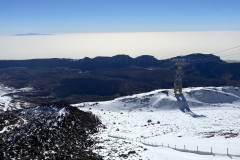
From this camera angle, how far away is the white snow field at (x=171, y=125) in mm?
28969

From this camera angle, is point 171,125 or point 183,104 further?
point 183,104

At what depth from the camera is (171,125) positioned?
5044cm

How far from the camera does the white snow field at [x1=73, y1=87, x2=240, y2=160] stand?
28969 millimetres

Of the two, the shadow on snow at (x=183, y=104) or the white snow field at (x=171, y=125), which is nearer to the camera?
the white snow field at (x=171, y=125)

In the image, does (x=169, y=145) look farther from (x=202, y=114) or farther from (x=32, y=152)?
(x=202, y=114)

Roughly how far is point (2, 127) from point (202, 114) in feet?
149

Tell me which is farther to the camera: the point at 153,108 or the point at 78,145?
the point at 153,108

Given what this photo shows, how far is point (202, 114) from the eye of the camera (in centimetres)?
6116

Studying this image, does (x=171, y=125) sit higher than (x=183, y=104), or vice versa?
(x=183, y=104)

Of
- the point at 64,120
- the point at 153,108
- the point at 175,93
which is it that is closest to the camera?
the point at 64,120

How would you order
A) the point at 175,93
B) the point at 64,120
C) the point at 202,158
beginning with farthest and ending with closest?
the point at 175,93, the point at 64,120, the point at 202,158

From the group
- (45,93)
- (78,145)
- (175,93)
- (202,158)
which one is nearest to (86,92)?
(45,93)

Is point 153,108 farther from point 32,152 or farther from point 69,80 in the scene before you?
point 69,80

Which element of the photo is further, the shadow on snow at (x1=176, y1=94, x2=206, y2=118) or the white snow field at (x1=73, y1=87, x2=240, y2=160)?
the shadow on snow at (x1=176, y1=94, x2=206, y2=118)
